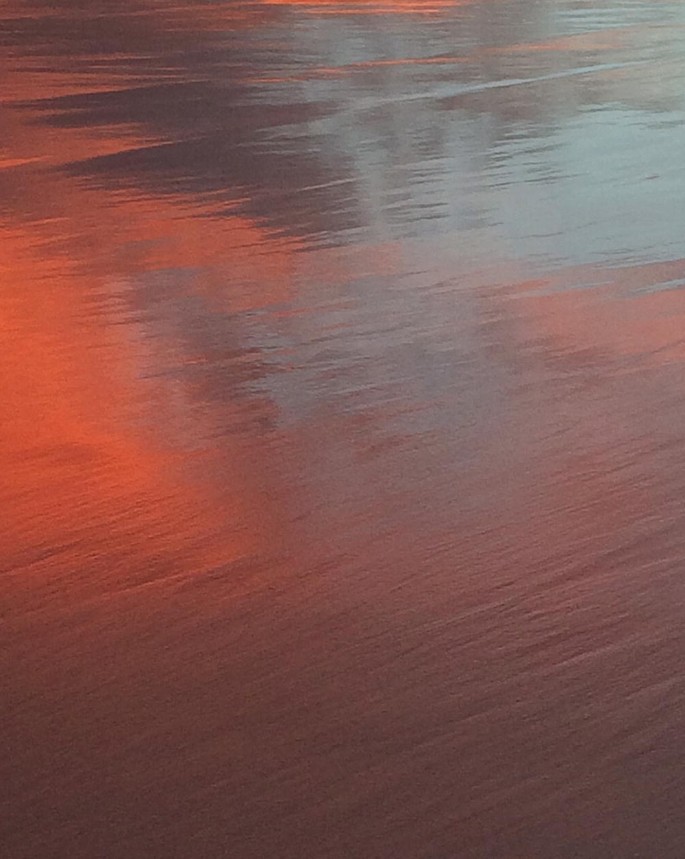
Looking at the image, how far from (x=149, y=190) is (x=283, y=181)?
0.10 meters

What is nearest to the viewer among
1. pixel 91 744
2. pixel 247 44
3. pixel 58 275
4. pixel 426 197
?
pixel 91 744

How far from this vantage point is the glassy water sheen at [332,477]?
0.45 meters

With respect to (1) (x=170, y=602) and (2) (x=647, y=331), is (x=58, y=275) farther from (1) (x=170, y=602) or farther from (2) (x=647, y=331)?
(2) (x=647, y=331)

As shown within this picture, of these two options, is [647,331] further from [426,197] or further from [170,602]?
[170,602]

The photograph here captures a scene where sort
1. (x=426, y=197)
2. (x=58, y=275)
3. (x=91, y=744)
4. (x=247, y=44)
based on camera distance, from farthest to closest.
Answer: (x=247, y=44), (x=426, y=197), (x=58, y=275), (x=91, y=744)

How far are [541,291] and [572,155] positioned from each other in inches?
7.6

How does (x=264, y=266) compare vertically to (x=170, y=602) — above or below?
above

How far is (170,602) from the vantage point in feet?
1.57

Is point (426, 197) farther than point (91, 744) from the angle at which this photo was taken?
Yes

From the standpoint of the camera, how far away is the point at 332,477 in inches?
21.0

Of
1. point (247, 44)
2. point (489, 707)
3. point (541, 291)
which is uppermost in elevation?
point (247, 44)

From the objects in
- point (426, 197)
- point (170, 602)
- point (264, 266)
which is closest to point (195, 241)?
point (264, 266)

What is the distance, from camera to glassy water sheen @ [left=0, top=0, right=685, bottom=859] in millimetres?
446

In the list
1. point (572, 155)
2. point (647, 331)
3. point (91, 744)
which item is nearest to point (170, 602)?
point (91, 744)
